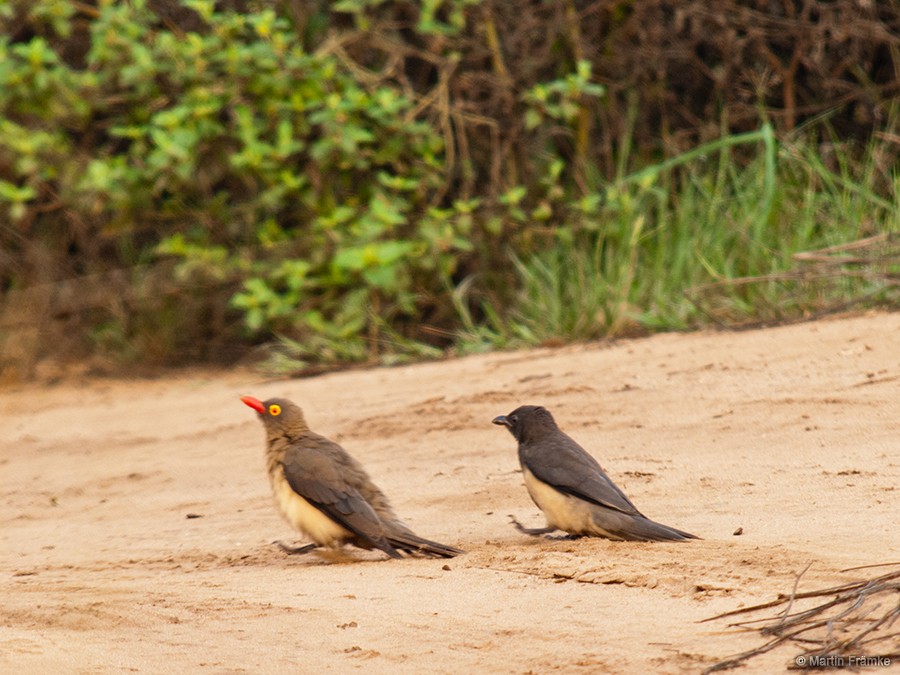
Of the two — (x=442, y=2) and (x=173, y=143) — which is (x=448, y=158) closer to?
(x=442, y=2)

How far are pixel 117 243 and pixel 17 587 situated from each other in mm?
7381

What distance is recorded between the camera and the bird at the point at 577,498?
4.95 metres

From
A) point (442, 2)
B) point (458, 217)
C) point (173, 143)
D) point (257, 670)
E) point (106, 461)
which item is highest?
point (442, 2)

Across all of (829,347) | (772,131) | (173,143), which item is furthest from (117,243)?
(829,347)

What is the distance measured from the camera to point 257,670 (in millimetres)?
3803

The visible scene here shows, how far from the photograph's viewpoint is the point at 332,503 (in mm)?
5387

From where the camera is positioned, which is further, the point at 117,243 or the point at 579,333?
the point at 117,243

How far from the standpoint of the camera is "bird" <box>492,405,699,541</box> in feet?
16.2

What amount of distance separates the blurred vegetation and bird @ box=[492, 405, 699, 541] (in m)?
4.17

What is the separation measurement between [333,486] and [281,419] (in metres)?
0.66

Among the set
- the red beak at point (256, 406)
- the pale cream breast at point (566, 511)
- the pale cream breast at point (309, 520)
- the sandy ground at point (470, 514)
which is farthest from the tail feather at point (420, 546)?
the red beak at point (256, 406)

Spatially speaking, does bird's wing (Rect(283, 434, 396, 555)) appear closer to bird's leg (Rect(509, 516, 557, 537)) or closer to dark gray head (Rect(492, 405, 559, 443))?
bird's leg (Rect(509, 516, 557, 537))

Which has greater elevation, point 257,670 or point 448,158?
point 448,158

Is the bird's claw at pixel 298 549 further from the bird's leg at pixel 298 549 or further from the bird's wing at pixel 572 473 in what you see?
the bird's wing at pixel 572 473
